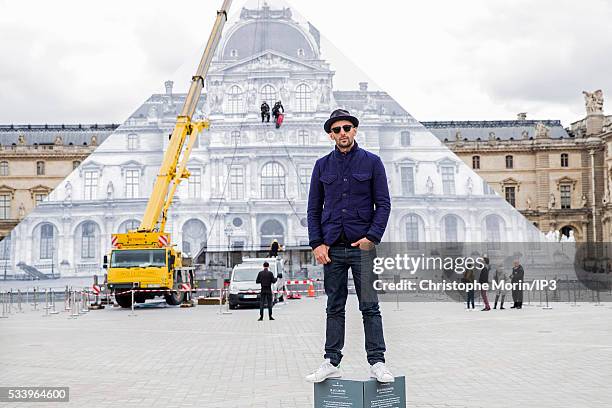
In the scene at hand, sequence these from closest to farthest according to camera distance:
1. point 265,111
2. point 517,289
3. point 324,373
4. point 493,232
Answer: point 324,373 → point 517,289 → point 493,232 → point 265,111

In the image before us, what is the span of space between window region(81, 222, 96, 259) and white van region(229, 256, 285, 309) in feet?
28.3

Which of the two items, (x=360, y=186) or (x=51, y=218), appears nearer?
(x=360, y=186)

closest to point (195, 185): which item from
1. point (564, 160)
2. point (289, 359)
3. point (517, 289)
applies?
point (517, 289)

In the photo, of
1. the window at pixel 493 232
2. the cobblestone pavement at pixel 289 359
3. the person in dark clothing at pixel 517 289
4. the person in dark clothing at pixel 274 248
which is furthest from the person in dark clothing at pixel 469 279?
the person in dark clothing at pixel 274 248

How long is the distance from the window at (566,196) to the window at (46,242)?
4719 centimetres

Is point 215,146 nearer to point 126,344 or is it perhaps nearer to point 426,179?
point 426,179

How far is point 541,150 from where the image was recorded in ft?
231

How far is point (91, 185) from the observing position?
3353 centimetres

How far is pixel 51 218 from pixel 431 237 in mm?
13996

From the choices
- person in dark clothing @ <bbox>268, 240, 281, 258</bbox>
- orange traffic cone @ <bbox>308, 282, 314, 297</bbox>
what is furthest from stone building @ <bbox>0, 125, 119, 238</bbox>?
orange traffic cone @ <bbox>308, 282, 314, 297</bbox>

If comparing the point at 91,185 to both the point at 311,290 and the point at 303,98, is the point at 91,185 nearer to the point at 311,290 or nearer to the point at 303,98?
the point at 303,98

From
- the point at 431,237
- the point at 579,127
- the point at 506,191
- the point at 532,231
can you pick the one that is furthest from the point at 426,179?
the point at 579,127

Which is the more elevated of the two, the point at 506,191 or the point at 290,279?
the point at 506,191

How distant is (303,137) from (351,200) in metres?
30.2
